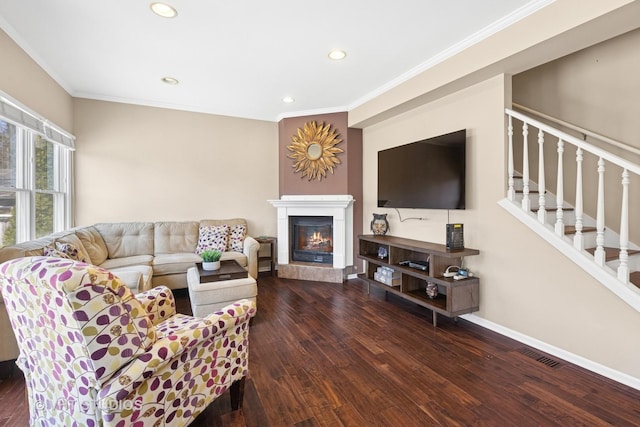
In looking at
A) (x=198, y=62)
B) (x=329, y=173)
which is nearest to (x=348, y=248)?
(x=329, y=173)

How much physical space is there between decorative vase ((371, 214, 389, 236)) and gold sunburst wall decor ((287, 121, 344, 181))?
1081 mm

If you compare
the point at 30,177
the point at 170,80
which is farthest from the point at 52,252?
the point at 170,80

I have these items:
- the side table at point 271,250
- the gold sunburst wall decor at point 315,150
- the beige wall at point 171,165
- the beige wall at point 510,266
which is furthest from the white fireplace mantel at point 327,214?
the beige wall at point 510,266

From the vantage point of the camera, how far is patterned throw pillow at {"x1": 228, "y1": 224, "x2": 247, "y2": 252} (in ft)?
15.1

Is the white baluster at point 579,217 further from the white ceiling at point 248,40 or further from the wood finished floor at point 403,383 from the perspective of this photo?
the white ceiling at point 248,40

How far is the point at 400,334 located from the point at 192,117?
14.1 feet

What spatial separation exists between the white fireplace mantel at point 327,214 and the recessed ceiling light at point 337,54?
1995mm

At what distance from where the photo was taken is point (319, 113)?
4719 millimetres

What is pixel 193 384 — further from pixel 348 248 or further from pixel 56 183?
pixel 56 183

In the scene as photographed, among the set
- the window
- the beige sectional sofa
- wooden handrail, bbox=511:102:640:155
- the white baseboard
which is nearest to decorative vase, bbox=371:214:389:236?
the white baseboard

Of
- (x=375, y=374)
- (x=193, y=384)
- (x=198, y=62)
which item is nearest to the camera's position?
(x=193, y=384)

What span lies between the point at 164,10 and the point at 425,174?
9.26ft

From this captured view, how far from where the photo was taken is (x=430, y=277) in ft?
9.76

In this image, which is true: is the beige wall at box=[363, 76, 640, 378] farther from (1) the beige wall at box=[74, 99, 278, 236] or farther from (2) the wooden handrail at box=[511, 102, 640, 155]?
(1) the beige wall at box=[74, 99, 278, 236]
